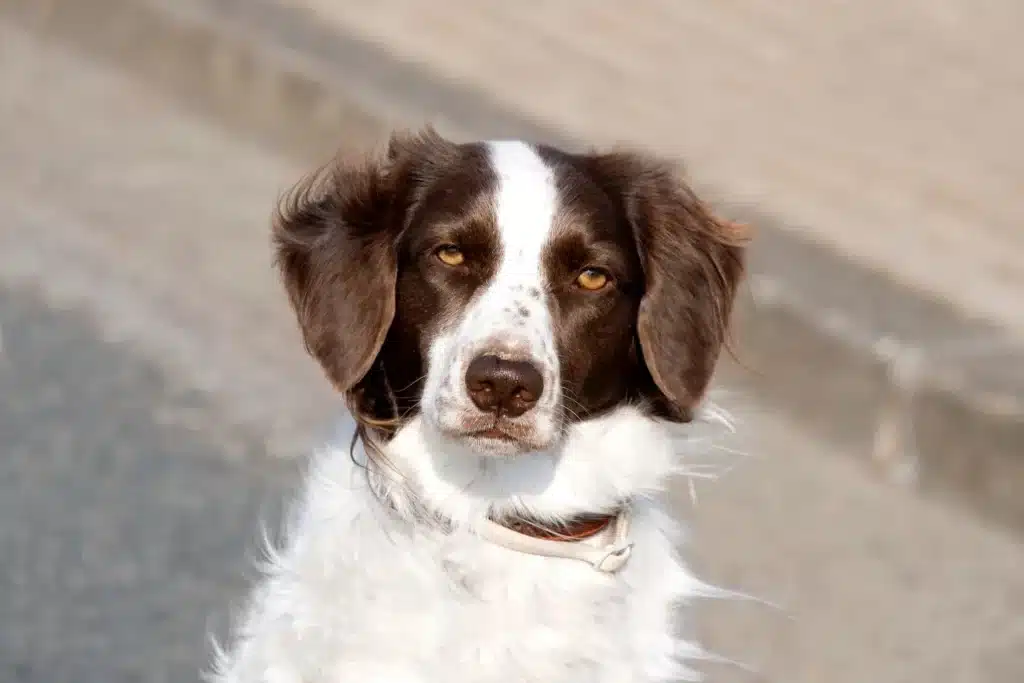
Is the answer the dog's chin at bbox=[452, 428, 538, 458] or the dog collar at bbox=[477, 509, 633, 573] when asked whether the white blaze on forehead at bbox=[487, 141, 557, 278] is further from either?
the dog collar at bbox=[477, 509, 633, 573]

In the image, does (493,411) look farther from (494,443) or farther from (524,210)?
(524,210)

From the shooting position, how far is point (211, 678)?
4.47m

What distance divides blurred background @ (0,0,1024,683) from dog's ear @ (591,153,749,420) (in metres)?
0.52

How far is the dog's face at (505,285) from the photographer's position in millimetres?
3768

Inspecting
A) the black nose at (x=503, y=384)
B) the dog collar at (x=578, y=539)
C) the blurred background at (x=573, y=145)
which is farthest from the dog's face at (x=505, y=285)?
the blurred background at (x=573, y=145)

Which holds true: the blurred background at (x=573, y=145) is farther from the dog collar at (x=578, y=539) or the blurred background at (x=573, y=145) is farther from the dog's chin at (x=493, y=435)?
the dog's chin at (x=493, y=435)

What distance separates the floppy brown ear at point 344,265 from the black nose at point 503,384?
36 cm

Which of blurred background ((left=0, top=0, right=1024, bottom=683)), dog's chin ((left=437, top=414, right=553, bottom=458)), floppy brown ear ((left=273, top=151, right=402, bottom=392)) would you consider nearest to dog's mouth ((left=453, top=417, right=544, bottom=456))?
dog's chin ((left=437, top=414, right=553, bottom=458))

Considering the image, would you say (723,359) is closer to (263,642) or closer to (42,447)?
(42,447)

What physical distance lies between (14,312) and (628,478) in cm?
489

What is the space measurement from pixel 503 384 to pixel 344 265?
55 cm

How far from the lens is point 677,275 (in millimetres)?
4148

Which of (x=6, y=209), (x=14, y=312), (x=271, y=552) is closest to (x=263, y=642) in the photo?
(x=271, y=552)

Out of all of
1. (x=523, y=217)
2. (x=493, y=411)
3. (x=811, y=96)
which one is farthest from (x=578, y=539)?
(x=811, y=96)
